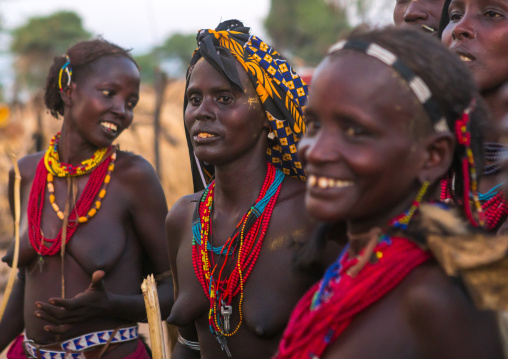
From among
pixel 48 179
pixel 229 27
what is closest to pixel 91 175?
pixel 48 179

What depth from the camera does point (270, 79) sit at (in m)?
2.59

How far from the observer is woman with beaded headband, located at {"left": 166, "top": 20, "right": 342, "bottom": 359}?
244 cm

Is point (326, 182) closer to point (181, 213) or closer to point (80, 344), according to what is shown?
point (181, 213)

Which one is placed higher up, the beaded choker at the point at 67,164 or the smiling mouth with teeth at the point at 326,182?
the beaded choker at the point at 67,164

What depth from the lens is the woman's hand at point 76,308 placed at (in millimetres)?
3121

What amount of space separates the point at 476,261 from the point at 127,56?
110 inches

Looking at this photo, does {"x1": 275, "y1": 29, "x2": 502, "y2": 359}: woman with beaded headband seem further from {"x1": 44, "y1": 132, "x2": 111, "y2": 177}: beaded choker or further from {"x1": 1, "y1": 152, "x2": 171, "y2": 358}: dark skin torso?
{"x1": 44, "y1": 132, "x2": 111, "y2": 177}: beaded choker

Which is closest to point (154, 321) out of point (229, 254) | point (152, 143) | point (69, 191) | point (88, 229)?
point (229, 254)

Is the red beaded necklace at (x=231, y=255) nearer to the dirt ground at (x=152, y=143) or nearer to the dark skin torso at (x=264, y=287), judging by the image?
the dark skin torso at (x=264, y=287)

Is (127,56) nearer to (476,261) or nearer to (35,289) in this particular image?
(35,289)

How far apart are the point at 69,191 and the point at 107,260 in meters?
0.48

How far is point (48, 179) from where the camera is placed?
11.6ft

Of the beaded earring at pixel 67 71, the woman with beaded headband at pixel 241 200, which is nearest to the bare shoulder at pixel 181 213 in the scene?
the woman with beaded headband at pixel 241 200

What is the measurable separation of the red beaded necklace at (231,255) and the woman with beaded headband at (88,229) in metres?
0.73
